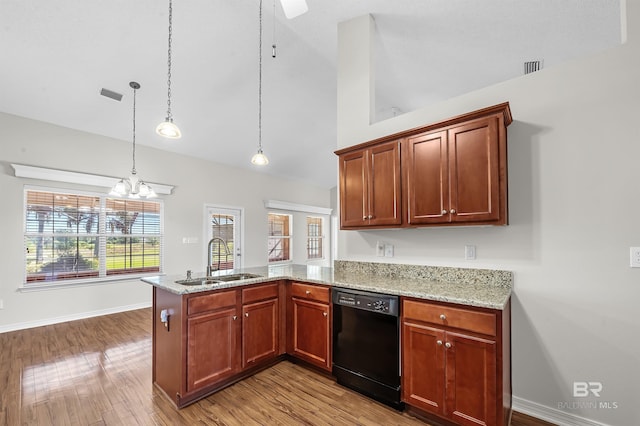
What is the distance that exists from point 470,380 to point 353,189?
1754 millimetres

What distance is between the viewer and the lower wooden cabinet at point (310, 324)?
99.1 inches

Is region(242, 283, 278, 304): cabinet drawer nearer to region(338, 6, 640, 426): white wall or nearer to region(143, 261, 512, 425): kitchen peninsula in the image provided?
region(143, 261, 512, 425): kitchen peninsula

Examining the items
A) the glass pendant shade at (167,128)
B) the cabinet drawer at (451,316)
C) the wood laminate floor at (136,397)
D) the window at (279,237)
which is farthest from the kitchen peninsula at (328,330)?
the window at (279,237)

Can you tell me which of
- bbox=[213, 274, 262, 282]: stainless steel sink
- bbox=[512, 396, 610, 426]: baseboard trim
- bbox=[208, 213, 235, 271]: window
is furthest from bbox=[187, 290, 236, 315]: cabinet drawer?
bbox=[208, 213, 235, 271]: window

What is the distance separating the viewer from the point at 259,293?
2.62m

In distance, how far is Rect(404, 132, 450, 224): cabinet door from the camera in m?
2.20

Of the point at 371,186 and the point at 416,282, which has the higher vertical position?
the point at 371,186

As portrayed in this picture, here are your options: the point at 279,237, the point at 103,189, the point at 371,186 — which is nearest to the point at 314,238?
the point at 279,237

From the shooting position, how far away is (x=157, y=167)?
520 centimetres

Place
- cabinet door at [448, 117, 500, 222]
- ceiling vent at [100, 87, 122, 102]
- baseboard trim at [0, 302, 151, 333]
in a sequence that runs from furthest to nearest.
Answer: baseboard trim at [0, 302, 151, 333], ceiling vent at [100, 87, 122, 102], cabinet door at [448, 117, 500, 222]

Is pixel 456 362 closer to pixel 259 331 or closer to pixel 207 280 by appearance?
pixel 259 331

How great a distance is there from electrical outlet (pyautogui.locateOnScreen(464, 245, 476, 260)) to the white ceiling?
206cm

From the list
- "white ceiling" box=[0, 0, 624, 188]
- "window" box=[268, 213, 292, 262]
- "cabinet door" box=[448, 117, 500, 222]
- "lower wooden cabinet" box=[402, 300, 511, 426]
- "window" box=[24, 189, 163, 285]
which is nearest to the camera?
"lower wooden cabinet" box=[402, 300, 511, 426]

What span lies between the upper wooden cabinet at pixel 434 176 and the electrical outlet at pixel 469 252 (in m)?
0.33
